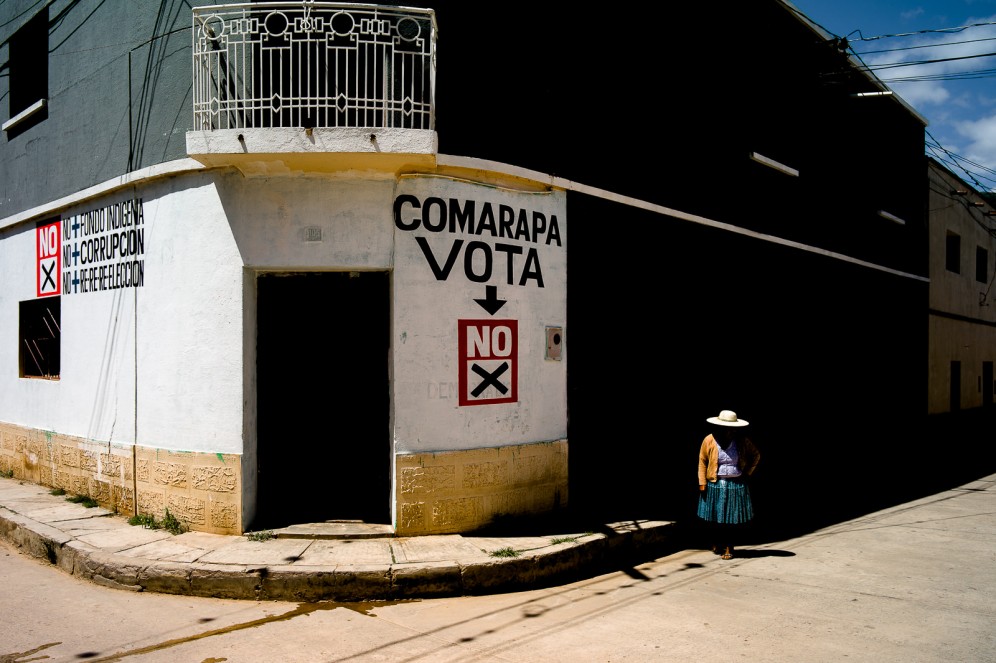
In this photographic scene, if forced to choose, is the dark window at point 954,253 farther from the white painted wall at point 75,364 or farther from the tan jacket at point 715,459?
the white painted wall at point 75,364

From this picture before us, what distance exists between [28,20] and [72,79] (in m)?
2.04

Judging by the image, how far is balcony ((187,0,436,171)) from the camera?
704 cm

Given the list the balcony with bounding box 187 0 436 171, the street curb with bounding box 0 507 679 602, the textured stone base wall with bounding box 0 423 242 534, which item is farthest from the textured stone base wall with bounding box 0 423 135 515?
the balcony with bounding box 187 0 436 171

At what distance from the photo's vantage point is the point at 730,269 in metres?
12.3

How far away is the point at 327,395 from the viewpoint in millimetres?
8391

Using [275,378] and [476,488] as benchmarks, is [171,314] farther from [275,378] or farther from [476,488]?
[476,488]

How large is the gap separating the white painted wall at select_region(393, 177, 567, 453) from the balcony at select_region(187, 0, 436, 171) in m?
0.77

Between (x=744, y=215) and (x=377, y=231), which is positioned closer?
(x=377, y=231)

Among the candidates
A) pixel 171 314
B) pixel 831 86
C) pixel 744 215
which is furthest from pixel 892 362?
pixel 171 314

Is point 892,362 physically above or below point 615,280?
below

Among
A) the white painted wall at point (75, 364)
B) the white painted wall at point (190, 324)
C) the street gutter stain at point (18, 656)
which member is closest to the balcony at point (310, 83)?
the white painted wall at point (190, 324)

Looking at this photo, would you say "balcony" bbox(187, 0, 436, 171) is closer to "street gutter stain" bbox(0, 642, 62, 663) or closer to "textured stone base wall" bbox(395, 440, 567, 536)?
"textured stone base wall" bbox(395, 440, 567, 536)

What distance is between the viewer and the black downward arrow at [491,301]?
8062 millimetres

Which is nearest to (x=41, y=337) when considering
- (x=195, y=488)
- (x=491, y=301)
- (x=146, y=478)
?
(x=146, y=478)
